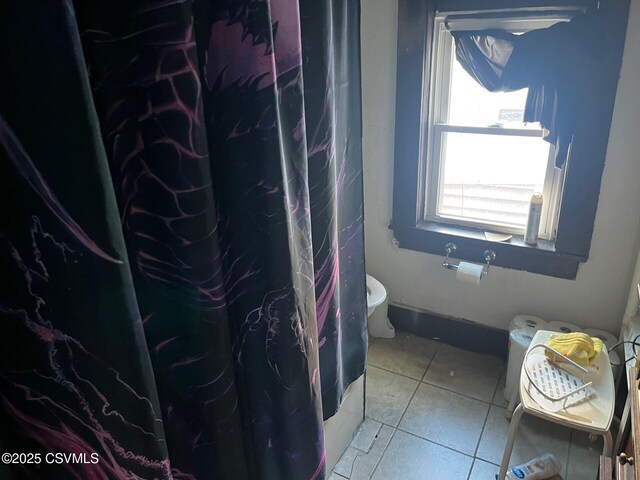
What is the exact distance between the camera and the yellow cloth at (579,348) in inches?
59.8

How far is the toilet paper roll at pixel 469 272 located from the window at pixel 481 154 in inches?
8.0

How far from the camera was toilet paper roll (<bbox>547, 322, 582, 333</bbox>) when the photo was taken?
200 cm

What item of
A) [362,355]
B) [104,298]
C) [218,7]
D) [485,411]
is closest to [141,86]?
[218,7]

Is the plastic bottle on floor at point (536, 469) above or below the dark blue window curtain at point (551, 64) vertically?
below

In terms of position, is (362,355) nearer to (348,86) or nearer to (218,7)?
(348,86)

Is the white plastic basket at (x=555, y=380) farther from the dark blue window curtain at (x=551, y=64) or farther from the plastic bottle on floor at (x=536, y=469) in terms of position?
the dark blue window curtain at (x=551, y=64)

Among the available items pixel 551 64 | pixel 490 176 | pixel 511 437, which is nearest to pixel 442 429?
pixel 511 437

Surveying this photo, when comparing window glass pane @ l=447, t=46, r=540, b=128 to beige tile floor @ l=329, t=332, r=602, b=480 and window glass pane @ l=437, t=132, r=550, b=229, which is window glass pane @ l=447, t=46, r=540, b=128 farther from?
beige tile floor @ l=329, t=332, r=602, b=480

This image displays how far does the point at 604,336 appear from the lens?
194 cm

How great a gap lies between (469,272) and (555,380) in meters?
0.68

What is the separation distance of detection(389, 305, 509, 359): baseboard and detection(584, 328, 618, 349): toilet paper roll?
0.38 metres


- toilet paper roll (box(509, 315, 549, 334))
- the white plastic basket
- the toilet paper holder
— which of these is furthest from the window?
the white plastic basket

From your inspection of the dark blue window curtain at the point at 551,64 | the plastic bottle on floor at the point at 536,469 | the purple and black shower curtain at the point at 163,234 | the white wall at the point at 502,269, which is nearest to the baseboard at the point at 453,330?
the white wall at the point at 502,269

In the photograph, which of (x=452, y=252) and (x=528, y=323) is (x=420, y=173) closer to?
(x=452, y=252)
